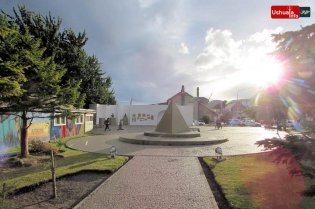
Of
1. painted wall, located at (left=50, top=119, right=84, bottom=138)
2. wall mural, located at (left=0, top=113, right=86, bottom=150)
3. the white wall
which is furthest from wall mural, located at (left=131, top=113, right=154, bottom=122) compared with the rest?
wall mural, located at (left=0, top=113, right=86, bottom=150)

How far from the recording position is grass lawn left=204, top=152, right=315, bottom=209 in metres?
3.95

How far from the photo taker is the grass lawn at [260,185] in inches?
156

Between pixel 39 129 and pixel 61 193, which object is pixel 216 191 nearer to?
pixel 61 193

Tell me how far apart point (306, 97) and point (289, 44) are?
3.28 feet

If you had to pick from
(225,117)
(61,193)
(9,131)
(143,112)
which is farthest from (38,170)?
(225,117)

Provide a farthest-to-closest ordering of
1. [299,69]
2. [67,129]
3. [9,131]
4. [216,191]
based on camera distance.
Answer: [67,129]
[9,131]
[216,191]
[299,69]

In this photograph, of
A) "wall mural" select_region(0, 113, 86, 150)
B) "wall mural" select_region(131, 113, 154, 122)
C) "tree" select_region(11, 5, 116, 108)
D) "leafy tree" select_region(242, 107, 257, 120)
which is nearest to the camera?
"leafy tree" select_region(242, 107, 257, 120)

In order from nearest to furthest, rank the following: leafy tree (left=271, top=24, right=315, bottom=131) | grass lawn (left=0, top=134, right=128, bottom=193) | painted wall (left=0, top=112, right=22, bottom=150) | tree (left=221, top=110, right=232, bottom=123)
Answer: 1. leafy tree (left=271, top=24, right=315, bottom=131)
2. grass lawn (left=0, top=134, right=128, bottom=193)
3. painted wall (left=0, top=112, right=22, bottom=150)
4. tree (left=221, top=110, right=232, bottom=123)

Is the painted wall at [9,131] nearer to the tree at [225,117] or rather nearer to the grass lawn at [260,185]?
the grass lawn at [260,185]

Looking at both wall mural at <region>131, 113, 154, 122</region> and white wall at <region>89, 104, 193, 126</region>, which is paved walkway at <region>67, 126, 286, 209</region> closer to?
white wall at <region>89, 104, 193, 126</region>

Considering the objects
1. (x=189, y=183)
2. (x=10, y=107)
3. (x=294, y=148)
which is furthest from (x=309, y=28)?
(x=10, y=107)

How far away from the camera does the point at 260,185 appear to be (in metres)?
4.98

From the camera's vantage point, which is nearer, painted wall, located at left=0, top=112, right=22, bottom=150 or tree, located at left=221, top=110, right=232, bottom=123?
painted wall, located at left=0, top=112, right=22, bottom=150

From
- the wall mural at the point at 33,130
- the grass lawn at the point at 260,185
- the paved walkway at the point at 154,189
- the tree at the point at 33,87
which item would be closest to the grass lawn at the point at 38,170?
the paved walkway at the point at 154,189
